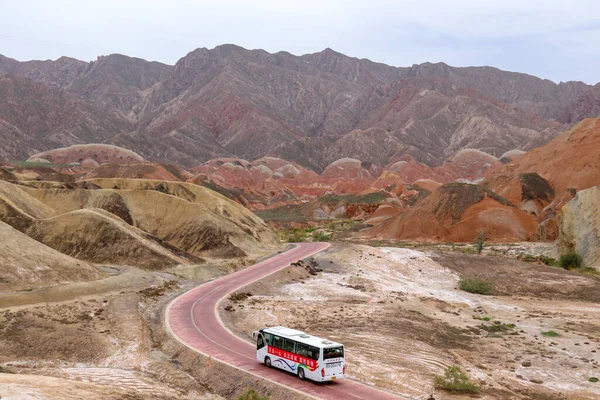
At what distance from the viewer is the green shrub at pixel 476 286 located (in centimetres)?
5878

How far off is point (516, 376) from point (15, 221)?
162 ft

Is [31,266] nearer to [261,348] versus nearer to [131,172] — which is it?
[261,348]

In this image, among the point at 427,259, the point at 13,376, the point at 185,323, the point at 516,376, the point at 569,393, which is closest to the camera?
the point at 13,376

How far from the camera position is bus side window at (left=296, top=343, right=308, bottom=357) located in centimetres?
2727

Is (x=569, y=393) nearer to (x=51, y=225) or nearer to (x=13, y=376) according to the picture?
(x=13, y=376)

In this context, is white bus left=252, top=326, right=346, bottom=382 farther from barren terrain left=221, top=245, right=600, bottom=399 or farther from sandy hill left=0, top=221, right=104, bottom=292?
sandy hill left=0, top=221, right=104, bottom=292

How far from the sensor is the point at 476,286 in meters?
58.9

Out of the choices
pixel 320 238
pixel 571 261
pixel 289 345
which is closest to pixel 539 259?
pixel 571 261

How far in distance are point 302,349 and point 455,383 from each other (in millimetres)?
7151

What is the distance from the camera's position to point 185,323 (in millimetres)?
37688

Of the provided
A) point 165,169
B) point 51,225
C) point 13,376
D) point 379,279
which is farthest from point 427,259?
A: point 165,169

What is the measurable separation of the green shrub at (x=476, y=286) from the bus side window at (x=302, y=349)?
35536mm

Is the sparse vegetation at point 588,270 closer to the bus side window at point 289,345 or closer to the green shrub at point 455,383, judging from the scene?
the green shrub at point 455,383

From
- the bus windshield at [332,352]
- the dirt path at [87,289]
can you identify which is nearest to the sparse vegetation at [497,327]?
the bus windshield at [332,352]
